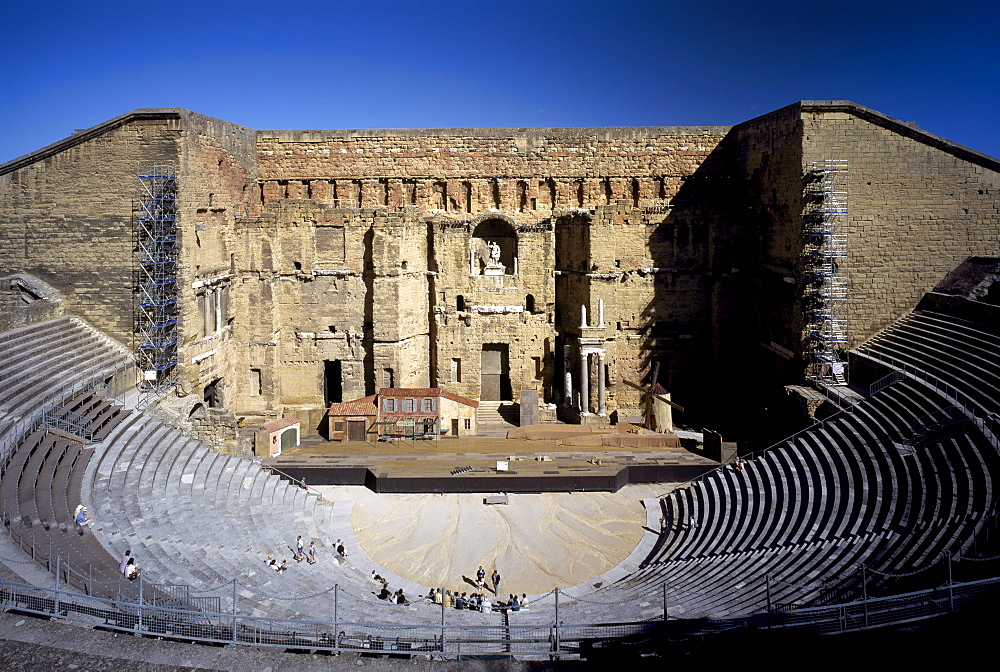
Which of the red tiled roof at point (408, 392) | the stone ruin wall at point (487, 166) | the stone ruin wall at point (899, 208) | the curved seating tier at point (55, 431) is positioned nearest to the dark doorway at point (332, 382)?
the red tiled roof at point (408, 392)

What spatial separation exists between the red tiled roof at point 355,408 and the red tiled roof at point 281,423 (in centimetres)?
128

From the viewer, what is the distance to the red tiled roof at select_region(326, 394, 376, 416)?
2892 cm

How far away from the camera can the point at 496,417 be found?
31391 millimetres

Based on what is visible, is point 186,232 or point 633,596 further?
point 186,232

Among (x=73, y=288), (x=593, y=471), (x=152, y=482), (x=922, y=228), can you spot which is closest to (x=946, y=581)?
(x=593, y=471)

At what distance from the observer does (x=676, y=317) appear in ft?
104

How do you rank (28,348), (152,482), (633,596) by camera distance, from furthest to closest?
(28,348)
(152,482)
(633,596)

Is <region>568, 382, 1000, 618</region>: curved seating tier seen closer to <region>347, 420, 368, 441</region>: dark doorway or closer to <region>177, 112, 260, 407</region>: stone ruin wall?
<region>347, 420, 368, 441</region>: dark doorway

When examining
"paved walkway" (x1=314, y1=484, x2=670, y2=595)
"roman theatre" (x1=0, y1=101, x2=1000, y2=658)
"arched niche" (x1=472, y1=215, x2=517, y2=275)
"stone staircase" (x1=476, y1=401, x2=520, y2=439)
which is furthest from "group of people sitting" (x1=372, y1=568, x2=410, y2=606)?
"arched niche" (x1=472, y1=215, x2=517, y2=275)

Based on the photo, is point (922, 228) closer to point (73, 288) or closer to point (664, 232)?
point (664, 232)

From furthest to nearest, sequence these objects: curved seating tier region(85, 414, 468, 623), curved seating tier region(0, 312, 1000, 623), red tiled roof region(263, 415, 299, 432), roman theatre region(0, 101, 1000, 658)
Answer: red tiled roof region(263, 415, 299, 432) → curved seating tier region(85, 414, 468, 623) → roman theatre region(0, 101, 1000, 658) → curved seating tier region(0, 312, 1000, 623)

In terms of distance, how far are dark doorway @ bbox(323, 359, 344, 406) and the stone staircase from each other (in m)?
5.49

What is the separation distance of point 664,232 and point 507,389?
344 inches

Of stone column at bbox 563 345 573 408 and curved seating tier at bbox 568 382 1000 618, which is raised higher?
stone column at bbox 563 345 573 408
